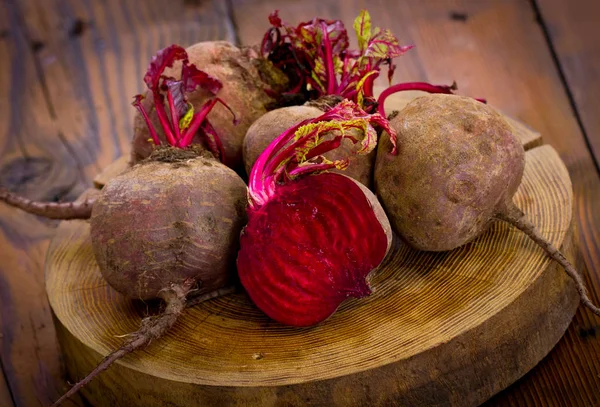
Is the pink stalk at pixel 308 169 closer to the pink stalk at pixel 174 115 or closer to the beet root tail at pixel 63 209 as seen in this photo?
the pink stalk at pixel 174 115

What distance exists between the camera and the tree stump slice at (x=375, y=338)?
3.51 ft

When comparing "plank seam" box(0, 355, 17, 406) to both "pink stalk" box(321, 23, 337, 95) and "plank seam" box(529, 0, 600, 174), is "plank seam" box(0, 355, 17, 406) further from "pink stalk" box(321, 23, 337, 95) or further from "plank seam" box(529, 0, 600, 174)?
"plank seam" box(529, 0, 600, 174)

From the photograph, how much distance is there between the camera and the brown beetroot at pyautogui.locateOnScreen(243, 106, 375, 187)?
1239mm

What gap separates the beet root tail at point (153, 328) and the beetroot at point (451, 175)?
1.15 ft

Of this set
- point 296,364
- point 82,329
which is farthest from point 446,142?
point 82,329

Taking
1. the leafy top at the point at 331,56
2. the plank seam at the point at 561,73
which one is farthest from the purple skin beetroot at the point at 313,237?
the plank seam at the point at 561,73

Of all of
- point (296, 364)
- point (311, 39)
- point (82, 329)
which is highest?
point (311, 39)

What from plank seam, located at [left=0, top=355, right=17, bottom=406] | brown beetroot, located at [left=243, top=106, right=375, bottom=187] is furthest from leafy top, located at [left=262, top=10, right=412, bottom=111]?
plank seam, located at [left=0, top=355, right=17, bottom=406]

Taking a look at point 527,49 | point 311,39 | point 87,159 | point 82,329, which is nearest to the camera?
point 82,329

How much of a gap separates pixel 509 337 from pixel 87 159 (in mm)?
1173

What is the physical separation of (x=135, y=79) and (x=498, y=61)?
0.97 m

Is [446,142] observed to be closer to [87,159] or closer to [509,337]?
[509,337]

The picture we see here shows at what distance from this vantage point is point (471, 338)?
1.10 metres

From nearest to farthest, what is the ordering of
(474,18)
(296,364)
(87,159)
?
(296,364), (87,159), (474,18)
